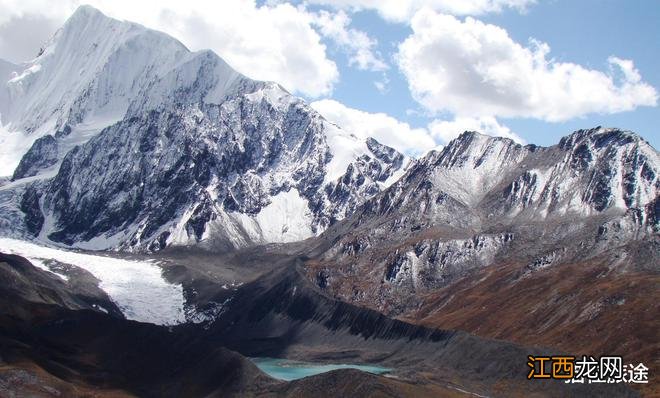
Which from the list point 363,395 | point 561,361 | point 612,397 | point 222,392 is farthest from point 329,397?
point 612,397

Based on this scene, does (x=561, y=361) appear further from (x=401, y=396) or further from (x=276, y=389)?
(x=276, y=389)

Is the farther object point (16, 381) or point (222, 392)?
point (222, 392)

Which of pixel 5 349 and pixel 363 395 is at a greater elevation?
pixel 363 395

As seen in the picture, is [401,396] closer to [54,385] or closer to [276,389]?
[276,389]

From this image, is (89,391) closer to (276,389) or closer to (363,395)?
(276,389)

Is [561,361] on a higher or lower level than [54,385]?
higher

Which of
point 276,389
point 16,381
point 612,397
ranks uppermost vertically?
point 612,397

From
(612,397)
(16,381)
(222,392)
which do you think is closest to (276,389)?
(222,392)

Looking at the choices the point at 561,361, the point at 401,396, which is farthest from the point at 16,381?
the point at 561,361
